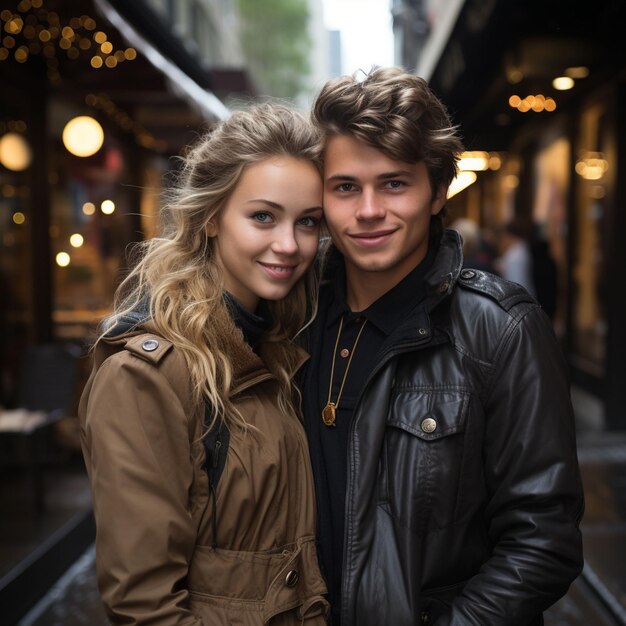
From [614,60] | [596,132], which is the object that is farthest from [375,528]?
[596,132]

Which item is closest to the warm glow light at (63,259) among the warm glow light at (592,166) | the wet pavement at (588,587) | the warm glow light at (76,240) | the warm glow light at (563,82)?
the warm glow light at (76,240)

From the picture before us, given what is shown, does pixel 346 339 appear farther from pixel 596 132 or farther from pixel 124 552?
pixel 596 132

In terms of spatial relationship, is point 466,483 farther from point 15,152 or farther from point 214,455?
point 15,152

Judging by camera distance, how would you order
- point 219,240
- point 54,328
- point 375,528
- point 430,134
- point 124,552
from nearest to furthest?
point 124,552 → point 375,528 → point 430,134 → point 219,240 → point 54,328

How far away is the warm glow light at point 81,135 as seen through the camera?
27.7 feet

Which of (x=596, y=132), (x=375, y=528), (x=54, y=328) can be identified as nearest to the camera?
(x=375, y=528)

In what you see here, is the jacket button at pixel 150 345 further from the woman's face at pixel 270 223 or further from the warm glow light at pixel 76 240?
the warm glow light at pixel 76 240

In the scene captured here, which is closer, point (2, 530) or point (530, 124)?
point (2, 530)

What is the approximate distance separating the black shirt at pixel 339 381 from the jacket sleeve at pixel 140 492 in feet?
1.25

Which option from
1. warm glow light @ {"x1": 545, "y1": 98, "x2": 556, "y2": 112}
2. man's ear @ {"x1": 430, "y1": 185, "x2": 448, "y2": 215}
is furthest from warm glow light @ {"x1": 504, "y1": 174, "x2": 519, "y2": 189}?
man's ear @ {"x1": 430, "y1": 185, "x2": 448, "y2": 215}

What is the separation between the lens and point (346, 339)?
236cm

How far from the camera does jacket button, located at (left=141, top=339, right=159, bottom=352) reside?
1.98 metres

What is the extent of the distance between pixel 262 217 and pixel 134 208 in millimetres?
10600

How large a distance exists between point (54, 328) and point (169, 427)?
6.73m
